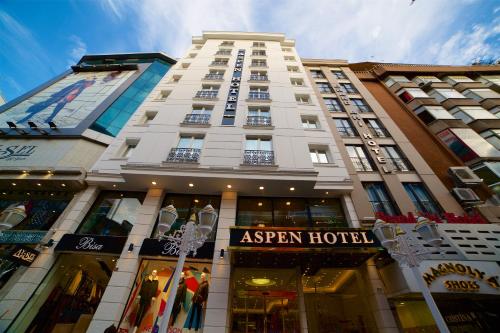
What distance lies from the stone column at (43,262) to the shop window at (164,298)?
406 cm

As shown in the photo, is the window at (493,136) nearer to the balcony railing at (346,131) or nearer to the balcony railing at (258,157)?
the balcony railing at (346,131)

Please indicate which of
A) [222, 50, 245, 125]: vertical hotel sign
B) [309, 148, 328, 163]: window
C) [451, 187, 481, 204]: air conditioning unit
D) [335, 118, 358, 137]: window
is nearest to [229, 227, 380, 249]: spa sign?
[309, 148, 328, 163]: window

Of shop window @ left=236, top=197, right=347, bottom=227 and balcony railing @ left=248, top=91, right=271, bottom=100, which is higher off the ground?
balcony railing @ left=248, top=91, right=271, bottom=100

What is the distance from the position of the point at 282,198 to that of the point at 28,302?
11730mm

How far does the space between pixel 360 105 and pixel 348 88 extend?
117 inches

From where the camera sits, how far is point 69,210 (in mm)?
10633

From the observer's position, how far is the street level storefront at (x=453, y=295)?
7363mm

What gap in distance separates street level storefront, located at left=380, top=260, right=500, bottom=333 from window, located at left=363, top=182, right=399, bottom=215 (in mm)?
3528

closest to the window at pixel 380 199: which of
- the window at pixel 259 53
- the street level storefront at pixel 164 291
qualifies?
the street level storefront at pixel 164 291

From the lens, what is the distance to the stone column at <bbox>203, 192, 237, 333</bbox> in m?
7.58

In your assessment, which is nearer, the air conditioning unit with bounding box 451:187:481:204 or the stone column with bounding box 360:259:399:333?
the stone column with bounding box 360:259:399:333

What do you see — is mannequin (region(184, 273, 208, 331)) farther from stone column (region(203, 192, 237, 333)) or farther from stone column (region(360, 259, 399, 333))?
stone column (region(360, 259, 399, 333))

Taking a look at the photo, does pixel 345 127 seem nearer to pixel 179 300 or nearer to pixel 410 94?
pixel 410 94

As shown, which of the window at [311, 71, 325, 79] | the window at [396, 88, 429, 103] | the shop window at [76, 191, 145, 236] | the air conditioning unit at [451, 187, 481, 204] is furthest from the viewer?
the window at [311, 71, 325, 79]
